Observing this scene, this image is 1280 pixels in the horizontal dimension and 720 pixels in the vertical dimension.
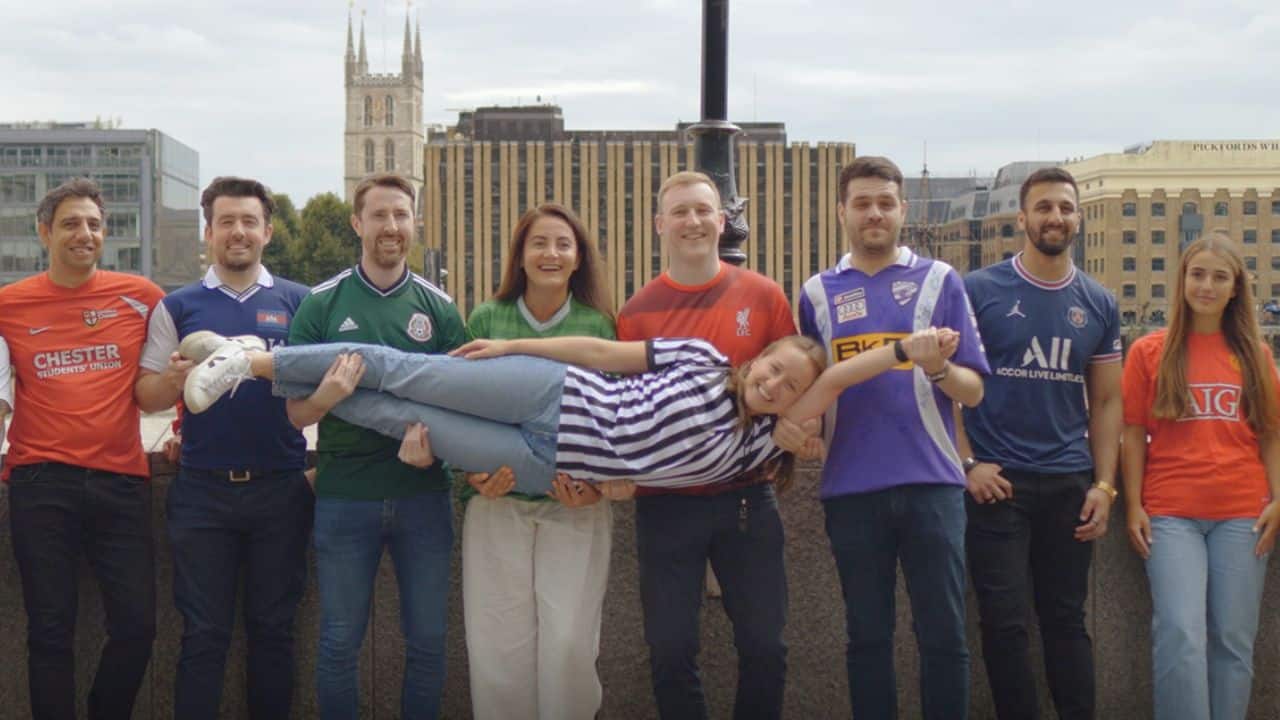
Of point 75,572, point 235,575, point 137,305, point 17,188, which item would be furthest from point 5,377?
point 17,188

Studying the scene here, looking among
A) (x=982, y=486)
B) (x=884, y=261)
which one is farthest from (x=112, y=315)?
(x=982, y=486)

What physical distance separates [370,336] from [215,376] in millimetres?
611

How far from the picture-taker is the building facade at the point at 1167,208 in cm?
13950

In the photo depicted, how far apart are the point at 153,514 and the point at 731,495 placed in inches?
101

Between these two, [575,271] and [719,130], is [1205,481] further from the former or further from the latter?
[719,130]

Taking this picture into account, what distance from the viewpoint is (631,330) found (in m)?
4.91

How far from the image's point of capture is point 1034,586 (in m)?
5.15

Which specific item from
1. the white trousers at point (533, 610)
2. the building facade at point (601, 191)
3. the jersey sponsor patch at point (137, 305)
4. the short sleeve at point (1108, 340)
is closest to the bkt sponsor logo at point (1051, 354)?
the short sleeve at point (1108, 340)

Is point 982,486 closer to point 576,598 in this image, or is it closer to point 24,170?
point 576,598

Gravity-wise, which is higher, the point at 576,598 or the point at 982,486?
the point at 982,486

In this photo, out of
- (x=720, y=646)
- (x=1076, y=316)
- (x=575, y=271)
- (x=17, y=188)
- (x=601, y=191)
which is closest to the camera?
(x=1076, y=316)

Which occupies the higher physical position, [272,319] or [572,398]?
[272,319]

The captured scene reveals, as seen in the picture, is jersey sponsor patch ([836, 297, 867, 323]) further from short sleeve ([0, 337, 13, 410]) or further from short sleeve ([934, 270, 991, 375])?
short sleeve ([0, 337, 13, 410])

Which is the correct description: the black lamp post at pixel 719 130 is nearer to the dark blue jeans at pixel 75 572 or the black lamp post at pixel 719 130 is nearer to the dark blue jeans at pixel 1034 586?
the dark blue jeans at pixel 1034 586
